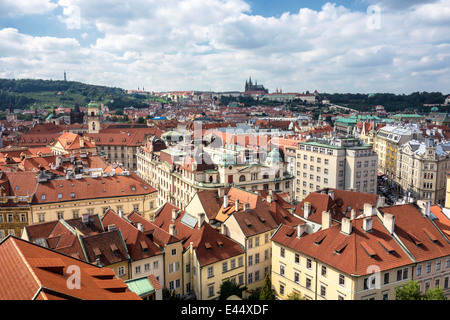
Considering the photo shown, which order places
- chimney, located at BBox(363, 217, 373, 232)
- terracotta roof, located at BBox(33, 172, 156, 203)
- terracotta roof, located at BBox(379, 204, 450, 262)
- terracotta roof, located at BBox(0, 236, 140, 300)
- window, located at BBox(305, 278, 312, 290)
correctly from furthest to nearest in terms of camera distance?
terracotta roof, located at BBox(33, 172, 156, 203), window, located at BBox(305, 278, 312, 290), chimney, located at BBox(363, 217, 373, 232), terracotta roof, located at BBox(379, 204, 450, 262), terracotta roof, located at BBox(0, 236, 140, 300)

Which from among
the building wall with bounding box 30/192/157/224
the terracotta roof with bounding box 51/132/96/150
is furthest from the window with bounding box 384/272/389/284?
the terracotta roof with bounding box 51/132/96/150

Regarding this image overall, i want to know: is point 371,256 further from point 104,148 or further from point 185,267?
point 104,148

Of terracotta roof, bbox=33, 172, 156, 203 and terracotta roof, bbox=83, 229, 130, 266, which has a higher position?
terracotta roof, bbox=33, 172, 156, 203

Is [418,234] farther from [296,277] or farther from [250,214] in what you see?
[250,214]

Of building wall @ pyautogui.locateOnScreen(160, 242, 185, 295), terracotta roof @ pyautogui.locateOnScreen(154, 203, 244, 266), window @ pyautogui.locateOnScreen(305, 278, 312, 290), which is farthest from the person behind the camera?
terracotta roof @ pyautogui.locateOnScreen(154, 203, 244, 266)

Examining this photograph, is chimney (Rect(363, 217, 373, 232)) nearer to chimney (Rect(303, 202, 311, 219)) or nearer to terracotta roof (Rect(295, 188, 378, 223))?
terracotta roof (Rect(295, 188, 378, 223))

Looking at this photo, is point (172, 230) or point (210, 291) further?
point (172, 230)

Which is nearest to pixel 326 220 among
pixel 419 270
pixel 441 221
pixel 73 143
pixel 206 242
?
pixel 419 270

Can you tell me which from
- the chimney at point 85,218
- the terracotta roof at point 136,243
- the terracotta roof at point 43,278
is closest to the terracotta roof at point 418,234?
the terracotta roof at point 136,243


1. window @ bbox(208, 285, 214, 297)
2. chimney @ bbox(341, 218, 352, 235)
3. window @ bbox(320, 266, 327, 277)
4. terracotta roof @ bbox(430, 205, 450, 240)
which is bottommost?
window @ bbox(208, 285, 214, 297)
